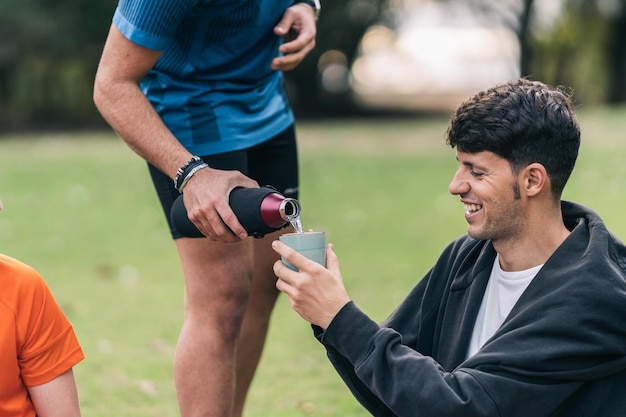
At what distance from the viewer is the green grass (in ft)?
16.3

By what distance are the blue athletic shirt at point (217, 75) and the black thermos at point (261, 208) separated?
53 centimetres

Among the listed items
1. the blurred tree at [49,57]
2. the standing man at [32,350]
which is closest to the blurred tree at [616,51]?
the blurred tree at [49,57]

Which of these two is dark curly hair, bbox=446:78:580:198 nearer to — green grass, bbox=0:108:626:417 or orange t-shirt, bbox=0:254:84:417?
orange t-shirt, bbox=0:254:84:417

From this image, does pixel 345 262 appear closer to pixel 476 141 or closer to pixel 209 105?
pixel 209 105

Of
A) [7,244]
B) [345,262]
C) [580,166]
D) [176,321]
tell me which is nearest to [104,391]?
[176,321]

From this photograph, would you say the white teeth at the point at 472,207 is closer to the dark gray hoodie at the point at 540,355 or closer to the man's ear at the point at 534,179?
the man's ear at the point at 534,179

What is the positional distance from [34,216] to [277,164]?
7.00 metres

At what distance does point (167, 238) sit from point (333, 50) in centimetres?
1609

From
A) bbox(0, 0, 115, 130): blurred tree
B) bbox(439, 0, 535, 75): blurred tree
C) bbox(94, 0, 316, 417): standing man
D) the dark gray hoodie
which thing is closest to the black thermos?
bbox(94, 0, 316, 417): standing man

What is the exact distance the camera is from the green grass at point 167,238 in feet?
16.3

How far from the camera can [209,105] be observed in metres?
3.35

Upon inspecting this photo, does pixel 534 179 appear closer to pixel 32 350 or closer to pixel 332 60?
pixel 32 350

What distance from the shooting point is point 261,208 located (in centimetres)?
279

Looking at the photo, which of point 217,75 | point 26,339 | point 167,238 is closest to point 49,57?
point 167,238
